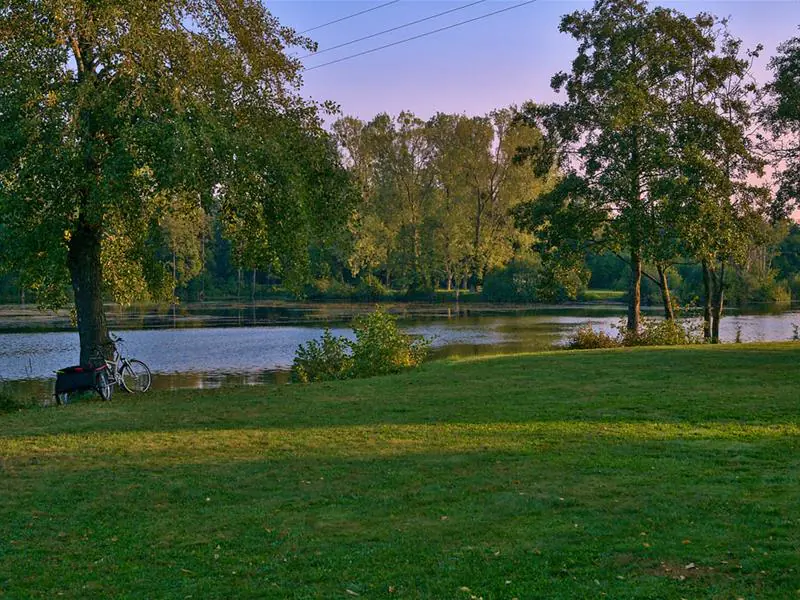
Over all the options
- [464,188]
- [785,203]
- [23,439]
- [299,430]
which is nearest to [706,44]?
[785,203]

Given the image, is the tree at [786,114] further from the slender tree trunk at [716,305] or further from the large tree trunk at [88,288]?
the large tree trunk at [88,288]

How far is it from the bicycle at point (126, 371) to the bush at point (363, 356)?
15.4 ft

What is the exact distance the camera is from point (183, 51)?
1327 centimetres

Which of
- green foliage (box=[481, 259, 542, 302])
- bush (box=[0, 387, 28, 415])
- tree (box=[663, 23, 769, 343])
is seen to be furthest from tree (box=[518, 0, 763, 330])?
green foliage (box=[481, 259, 542, 302])

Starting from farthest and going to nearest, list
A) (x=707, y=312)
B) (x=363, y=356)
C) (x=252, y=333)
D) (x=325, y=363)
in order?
(x=252, y=333) < (x=707, y=312) < (x=325, y=363) < (x=363, y=356)

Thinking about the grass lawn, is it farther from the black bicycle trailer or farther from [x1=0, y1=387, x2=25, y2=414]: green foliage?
[x1=0, y1=387, x2=25, y2=414]: green foliage

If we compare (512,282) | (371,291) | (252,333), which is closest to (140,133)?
(252,333)

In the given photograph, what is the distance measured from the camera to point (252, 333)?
125ft

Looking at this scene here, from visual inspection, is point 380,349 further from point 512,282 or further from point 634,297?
point 512,282

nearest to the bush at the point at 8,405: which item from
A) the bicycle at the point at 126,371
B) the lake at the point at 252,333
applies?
the bicycle at the point at 126,371

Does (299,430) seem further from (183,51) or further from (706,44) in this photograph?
(706,44)

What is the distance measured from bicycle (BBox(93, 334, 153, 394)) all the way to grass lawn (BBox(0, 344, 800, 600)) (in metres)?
1.98

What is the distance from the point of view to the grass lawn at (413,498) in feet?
16.7

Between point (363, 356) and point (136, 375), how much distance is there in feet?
20.7
